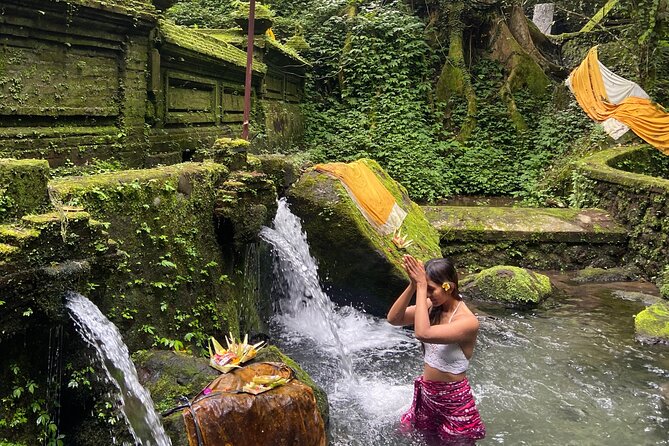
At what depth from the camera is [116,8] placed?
709 cm

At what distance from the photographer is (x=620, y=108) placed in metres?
13.8

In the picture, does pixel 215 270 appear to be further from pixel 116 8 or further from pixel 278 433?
pixel 116 8

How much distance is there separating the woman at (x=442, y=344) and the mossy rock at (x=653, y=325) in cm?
402

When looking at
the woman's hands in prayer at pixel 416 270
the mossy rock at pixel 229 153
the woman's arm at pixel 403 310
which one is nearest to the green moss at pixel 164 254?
the mossy rock at pixel 229 153

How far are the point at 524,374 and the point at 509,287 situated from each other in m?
2.44

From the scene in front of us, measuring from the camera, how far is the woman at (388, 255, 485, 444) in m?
3.54

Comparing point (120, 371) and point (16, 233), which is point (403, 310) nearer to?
point (120, 371)

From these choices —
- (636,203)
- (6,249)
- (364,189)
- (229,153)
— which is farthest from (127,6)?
(636,203)

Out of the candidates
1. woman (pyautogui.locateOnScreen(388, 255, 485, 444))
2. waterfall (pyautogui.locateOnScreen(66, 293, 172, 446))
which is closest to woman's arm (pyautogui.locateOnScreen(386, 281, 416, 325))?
woman (pyautogui.locateOnScreen(388, 255, 485, 444))

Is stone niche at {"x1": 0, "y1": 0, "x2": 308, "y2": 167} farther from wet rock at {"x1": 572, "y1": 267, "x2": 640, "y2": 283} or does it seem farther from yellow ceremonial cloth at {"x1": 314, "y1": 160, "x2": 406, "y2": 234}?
wet rock at {"x1": 572, "y1": 267, "x2": 640, "y2": 283}

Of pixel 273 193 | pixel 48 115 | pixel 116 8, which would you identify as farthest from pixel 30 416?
pixel 116 8

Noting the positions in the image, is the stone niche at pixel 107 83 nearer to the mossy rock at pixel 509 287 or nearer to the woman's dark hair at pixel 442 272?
the woman's dark hair at pixel 442 272

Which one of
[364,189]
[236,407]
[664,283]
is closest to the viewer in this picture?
[236,407]

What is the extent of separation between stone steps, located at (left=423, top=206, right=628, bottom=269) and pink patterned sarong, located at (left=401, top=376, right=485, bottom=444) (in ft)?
20.3
